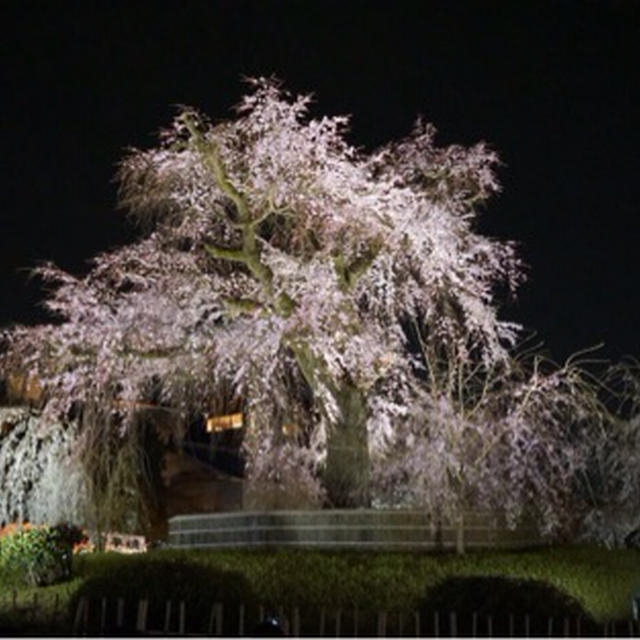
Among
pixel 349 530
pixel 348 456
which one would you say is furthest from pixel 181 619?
pixel 348 456

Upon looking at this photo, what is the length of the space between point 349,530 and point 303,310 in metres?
4.13

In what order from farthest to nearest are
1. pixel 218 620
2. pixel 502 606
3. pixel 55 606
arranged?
pixel 55 606 < pixel 502 606 < pixel 218 620

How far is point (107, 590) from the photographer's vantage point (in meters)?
17.8

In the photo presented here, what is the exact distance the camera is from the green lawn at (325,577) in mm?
17266

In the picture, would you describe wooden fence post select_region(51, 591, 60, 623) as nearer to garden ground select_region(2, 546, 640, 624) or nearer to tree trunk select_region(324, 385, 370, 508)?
garden ground select_region(2, 546, 640, 624)

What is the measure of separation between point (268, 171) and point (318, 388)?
13.9 ft

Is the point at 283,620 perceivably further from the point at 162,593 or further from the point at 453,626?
the point at 453,626

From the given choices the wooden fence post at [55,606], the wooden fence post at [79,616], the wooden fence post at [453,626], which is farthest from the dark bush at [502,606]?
the wooden fence post at [55,606]

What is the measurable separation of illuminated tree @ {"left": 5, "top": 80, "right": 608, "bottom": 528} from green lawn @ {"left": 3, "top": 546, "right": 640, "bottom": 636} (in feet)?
6.39

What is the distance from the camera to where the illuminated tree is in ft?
70.3

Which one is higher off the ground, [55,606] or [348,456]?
[348,456]

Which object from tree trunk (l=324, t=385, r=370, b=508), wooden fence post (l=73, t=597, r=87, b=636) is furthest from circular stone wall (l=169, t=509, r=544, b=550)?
wooden fence post (l=73, t=597, r=87, b=636)

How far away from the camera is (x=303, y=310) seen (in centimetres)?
2091

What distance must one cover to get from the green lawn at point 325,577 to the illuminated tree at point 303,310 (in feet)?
6.39
